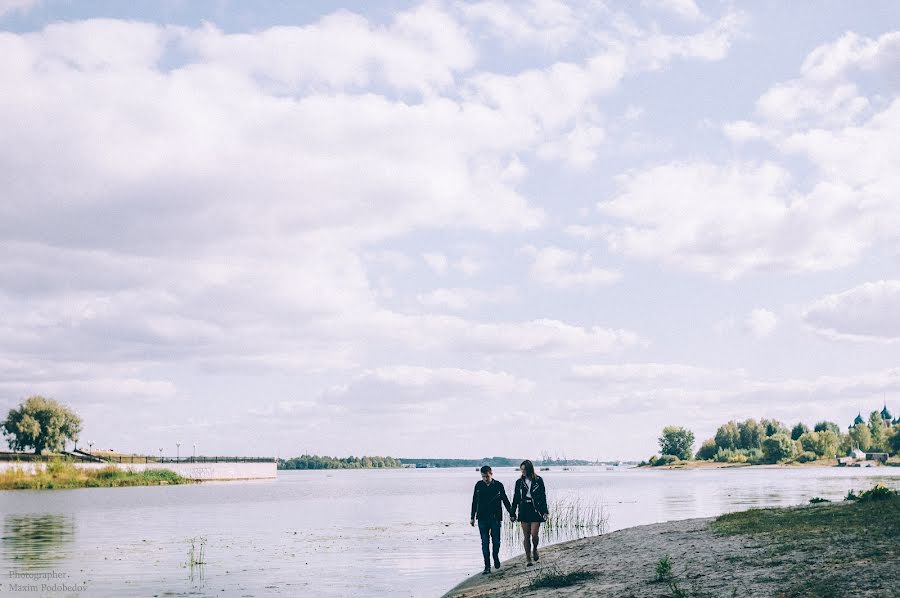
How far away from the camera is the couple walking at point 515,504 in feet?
80.6

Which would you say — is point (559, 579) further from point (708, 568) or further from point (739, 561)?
point (739, 561)

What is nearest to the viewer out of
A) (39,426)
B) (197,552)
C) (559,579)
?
(559,579)

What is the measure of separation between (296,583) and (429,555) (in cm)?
973

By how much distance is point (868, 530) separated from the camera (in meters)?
23.5

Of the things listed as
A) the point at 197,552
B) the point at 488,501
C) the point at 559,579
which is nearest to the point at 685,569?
the point at 559,579

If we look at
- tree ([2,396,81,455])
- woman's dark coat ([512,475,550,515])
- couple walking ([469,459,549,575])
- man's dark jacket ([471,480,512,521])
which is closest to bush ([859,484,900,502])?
couple walking ([469,459,549,575])

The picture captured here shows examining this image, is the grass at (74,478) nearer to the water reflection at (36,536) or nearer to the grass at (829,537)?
the water reflection at (36,536)

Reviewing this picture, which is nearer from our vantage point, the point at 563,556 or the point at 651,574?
the point at 651,574

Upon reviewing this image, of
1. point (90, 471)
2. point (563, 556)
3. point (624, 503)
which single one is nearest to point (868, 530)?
point (563, 556)

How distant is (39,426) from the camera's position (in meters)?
150

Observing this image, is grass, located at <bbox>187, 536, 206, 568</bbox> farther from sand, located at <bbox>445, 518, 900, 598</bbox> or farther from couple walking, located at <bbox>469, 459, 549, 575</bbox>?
couple walking, located at <bbox>469, 459, 549, 575</bbox>

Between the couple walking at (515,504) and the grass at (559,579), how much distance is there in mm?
1464

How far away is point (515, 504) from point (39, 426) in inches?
5732

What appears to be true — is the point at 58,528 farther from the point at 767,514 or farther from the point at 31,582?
the point at 767,514
